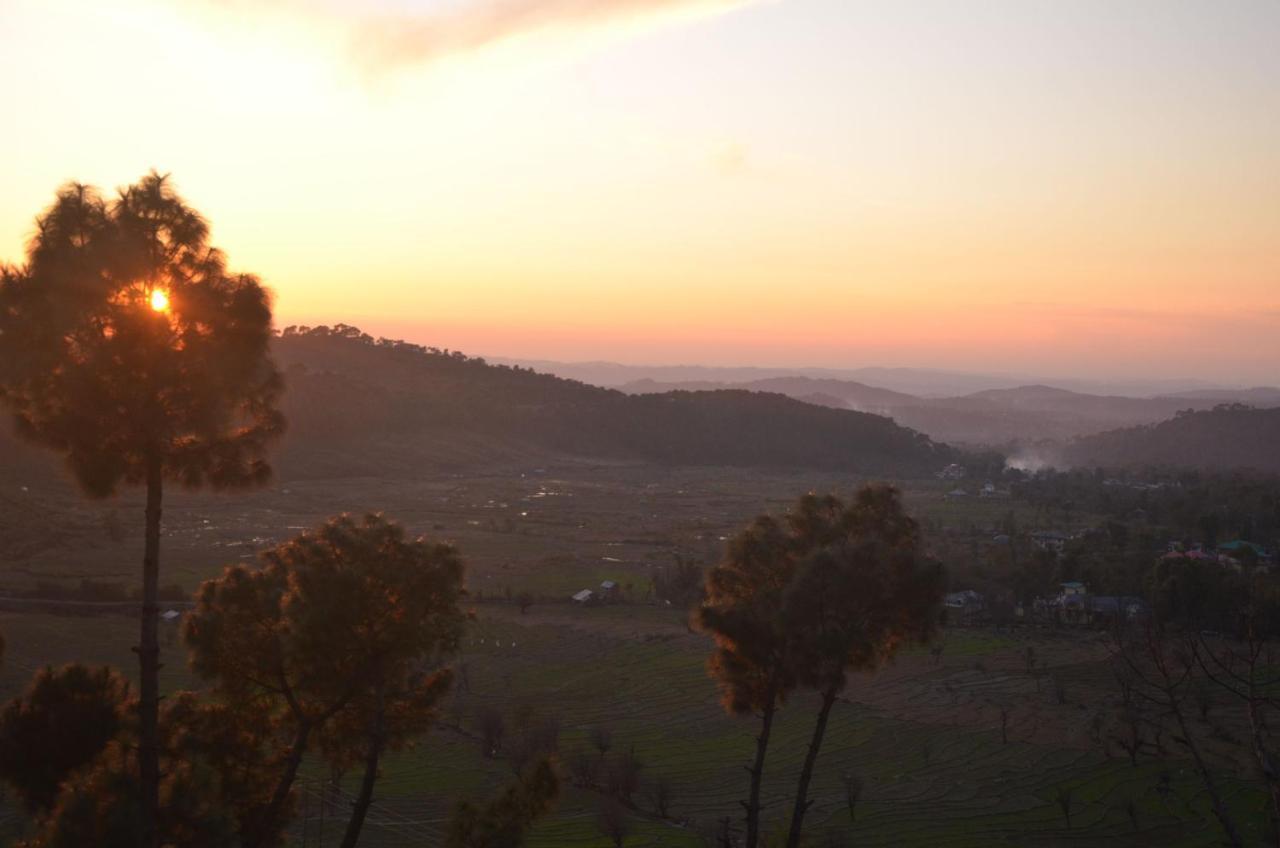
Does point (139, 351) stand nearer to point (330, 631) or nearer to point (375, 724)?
point (330, 631)

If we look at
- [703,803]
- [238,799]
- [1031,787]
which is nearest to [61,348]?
[238,799]

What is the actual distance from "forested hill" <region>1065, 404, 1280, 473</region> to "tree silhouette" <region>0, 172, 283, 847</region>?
13007 cm

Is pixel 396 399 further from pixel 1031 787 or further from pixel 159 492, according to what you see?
pixel 159 492

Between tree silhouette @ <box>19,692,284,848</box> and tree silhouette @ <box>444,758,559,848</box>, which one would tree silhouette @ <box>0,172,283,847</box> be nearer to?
tree silhouette @ <box>19,692,284,848</box>

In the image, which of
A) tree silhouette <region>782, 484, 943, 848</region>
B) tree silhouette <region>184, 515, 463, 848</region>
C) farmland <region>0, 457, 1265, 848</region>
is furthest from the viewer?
farmland <region>0, 457, 1265, 848</region>

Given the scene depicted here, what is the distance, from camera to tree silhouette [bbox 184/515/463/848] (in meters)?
10.5

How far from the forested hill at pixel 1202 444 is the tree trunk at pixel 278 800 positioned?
128916 millimetres

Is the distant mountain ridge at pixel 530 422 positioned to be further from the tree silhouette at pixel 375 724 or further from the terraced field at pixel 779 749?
the tree silhouette at pixel 375 724

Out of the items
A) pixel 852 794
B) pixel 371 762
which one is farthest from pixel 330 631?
pixel 852 794

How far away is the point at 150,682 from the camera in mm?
9391

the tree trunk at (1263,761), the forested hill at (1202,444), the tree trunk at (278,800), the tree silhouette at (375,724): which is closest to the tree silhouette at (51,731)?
the tree trunk at (278,800)

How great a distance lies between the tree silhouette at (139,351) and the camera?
30.1 ft

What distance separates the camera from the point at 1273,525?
7244 cm

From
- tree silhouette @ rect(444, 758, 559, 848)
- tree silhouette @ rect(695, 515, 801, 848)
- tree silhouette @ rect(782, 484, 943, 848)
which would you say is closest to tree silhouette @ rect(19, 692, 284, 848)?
tree silhouette @ rect(444, 758, 559, 848)
